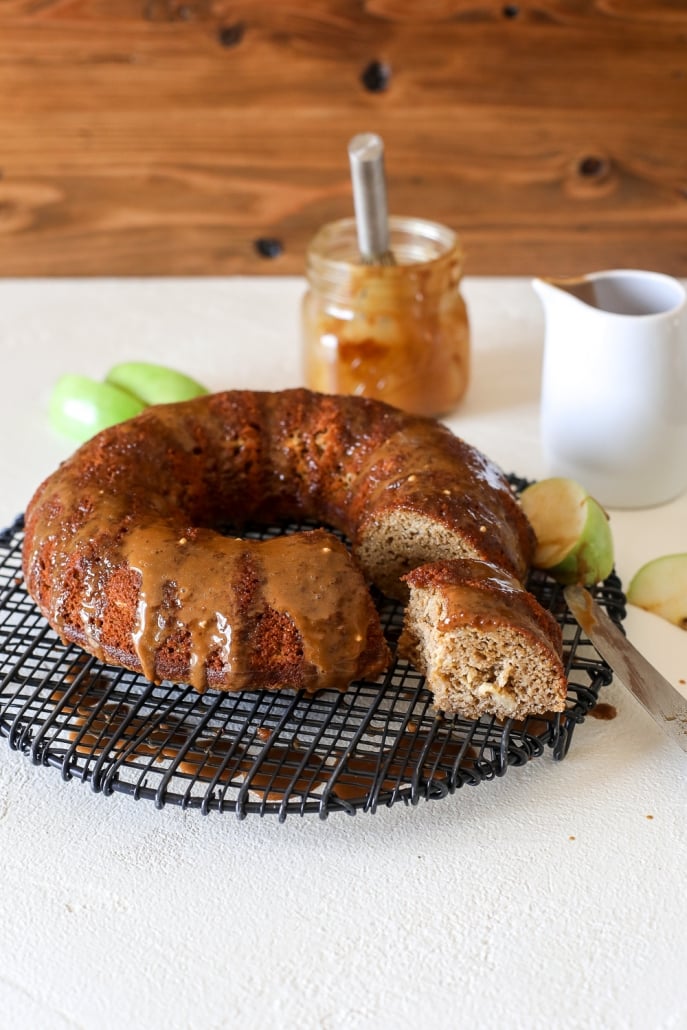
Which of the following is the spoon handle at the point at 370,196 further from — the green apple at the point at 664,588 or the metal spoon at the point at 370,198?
the green apple at the point at 664,588

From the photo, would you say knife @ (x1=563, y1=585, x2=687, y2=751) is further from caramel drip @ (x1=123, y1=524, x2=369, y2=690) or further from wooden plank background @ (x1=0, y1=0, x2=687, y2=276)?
wooden plank background @ (x1=0, y1=0, x2=687, y2=276)

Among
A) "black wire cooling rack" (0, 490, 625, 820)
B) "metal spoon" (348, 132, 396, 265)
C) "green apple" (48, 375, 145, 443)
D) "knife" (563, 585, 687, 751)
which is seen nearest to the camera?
"black wire cooling rack" (0, 490, 625, 820)

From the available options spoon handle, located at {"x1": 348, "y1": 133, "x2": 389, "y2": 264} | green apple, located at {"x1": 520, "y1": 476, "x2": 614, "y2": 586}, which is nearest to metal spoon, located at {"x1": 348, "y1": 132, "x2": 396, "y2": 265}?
spoon handle, located at {"x1": 348, "y1": 133, "x2": 389, "y2": 264}

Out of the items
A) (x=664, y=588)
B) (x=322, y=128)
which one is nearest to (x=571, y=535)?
(x=664, y=588)

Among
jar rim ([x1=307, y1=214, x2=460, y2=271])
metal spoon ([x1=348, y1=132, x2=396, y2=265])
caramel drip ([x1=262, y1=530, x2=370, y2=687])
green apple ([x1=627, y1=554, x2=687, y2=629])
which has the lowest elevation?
green apple ([x1=627, y1=554, x2=687, y2=629])

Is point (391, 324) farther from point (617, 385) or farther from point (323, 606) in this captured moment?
point (323, 606)

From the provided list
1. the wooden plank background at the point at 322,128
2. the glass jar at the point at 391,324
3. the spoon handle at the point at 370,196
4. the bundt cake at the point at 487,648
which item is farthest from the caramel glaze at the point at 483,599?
the wooden plank background at the point at 322,128

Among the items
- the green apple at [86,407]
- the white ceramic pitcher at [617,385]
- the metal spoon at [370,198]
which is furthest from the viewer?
the green apple at [86,407]
